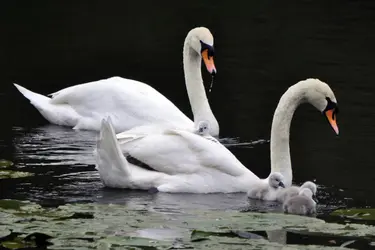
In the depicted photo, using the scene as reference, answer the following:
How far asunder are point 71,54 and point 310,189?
991 centimetres

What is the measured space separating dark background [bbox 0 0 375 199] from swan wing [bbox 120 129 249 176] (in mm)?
1242

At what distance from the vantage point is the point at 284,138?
12.5 metres

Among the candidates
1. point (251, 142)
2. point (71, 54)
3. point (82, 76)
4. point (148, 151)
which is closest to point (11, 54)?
point (71, 54)

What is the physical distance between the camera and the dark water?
1278 centimetres

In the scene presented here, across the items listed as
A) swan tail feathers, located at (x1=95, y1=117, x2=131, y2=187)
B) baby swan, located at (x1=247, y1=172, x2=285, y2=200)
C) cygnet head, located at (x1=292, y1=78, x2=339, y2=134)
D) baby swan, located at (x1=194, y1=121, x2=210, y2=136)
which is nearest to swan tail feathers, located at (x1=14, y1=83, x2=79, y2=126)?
baby swan, located at (x1=194, y1=121, x2=210, y2=136)

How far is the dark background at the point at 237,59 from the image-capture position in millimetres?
14805

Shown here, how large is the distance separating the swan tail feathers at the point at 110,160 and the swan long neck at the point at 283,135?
1.46m

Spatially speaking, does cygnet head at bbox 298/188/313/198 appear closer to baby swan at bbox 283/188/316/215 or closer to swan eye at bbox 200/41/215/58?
baby swan at bbox 283/188/316/215

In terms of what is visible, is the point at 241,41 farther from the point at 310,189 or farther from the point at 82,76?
the point at 310,189

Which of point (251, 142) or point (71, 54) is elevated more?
point (71, 54)

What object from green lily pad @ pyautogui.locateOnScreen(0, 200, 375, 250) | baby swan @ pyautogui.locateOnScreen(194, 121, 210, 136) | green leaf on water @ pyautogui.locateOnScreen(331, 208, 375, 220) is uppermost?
baby swan @ pyautogui.locateOnScreen(194, 121, 210, 136)

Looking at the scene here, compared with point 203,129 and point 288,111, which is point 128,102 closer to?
point 203,129

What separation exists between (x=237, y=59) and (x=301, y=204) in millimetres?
9995

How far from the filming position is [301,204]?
11.2 metres
